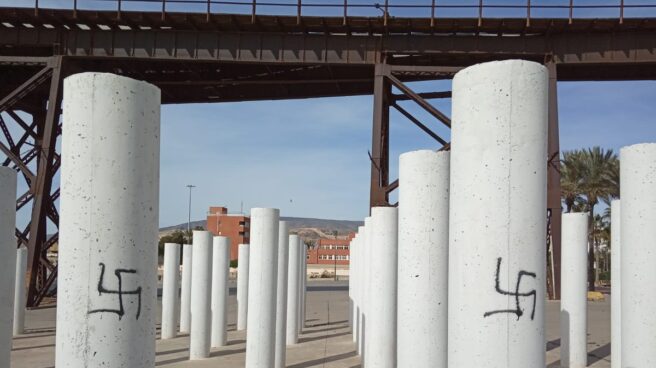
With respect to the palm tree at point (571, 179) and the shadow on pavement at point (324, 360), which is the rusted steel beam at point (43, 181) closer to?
the shadow on pavement at point (324, 360)

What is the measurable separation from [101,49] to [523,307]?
22.6 m

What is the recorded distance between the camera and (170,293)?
17.5m

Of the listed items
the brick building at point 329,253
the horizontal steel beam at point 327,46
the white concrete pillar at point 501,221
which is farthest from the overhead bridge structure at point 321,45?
the brick building at point 329,253

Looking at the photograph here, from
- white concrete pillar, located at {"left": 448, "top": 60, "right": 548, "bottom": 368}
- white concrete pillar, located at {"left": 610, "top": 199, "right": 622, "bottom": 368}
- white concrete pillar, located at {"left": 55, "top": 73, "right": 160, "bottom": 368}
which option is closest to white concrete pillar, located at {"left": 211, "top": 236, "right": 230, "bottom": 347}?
white concrete pillar, located at {"left": 610, "top": 199, "right": 622, "bottom": 368}

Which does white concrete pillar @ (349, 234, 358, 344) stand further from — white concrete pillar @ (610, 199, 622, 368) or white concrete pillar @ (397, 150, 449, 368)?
white concrete pillar @ (397, 150, 449, 368)

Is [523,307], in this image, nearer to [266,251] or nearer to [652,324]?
[652,324]

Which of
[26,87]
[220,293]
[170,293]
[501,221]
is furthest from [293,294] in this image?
[26,87]

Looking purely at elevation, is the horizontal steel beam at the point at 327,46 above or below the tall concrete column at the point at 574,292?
above

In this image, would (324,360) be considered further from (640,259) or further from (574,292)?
(640,259)

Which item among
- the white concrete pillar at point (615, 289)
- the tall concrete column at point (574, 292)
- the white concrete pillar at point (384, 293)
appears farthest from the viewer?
the tall concrete column at point (574, 292)

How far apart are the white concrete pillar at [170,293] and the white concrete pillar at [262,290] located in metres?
6.45

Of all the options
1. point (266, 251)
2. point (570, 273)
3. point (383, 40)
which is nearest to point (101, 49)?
point (383, 40)

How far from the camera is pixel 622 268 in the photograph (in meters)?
8.03

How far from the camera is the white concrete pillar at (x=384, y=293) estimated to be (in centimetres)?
1020
